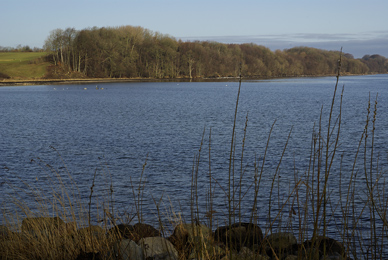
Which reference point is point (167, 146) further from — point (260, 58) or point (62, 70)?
point (260, 58)

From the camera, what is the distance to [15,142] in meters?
22.7

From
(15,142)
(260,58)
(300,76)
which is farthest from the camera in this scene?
(300,76)

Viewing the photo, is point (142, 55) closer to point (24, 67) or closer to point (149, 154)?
point (24, 67)

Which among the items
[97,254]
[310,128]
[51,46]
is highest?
[51,46]

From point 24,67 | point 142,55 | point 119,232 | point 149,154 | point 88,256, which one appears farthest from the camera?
point 142,55

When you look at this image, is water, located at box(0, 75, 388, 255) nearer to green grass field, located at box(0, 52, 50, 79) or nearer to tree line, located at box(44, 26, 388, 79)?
tree line, located at box(44, 26, 388, 79)

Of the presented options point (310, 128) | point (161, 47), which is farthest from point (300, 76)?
point (310, 128)

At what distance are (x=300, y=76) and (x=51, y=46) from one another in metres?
111

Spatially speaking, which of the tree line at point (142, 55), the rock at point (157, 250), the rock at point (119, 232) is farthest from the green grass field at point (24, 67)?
→ the rock at point (157, 250)

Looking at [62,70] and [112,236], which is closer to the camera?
[112,236]

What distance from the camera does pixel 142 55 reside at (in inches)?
4542

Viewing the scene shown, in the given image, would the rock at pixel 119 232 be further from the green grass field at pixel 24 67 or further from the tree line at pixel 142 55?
the green grass field at pixel 24 67

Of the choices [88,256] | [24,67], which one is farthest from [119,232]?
[24,67]

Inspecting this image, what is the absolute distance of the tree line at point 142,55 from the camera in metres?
103
